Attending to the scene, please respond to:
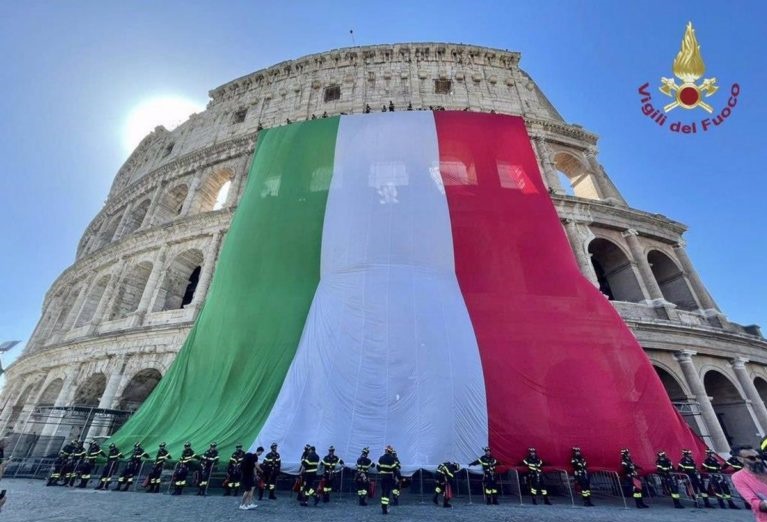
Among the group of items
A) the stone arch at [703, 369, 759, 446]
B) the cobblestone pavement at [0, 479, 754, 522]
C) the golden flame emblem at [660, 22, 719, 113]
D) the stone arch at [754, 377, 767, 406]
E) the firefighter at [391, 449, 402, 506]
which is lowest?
the cobblestone pavement at [0, 479, 754, 522]

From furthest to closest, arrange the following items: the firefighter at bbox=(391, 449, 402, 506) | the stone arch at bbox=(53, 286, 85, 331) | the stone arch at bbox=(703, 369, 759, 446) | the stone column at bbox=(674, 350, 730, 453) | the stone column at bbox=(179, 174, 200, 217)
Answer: the stone arch at bbox=(53, 286, 85, 331) → the stone column at bbox=(179, 174, 200, 217) → the stone arch at bbox=(703, 369, 759, 446) → the stone column at bbox=(674, 350, 730, 453) → the firefighter at bbox=(391, 449, 402, 506)

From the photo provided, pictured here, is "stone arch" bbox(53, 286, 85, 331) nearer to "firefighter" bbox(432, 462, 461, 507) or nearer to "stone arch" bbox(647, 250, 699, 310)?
"firefighter" bbox(432, 462, 461, 507)

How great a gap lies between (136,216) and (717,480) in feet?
93.7

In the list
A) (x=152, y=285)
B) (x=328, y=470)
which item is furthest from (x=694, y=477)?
(x=152, y=285)

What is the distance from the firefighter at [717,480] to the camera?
25.8ft

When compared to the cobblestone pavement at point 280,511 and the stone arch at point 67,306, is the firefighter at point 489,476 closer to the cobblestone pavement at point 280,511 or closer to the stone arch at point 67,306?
the cobblestone pavement at point 280,511

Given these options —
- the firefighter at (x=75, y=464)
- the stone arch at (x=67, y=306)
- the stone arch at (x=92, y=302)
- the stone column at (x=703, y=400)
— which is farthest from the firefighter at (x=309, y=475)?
the stone arch at (x=67, y=306)

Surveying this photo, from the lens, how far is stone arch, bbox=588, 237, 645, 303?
14320mm

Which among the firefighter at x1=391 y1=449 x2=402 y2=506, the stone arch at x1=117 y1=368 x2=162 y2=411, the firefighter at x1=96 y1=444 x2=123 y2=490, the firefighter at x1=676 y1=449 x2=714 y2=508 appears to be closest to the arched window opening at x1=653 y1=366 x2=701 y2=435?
the firefighter at x1=676 y1=449 x2=714 y2=508

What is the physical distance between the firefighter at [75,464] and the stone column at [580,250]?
1772cm

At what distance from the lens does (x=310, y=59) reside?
22.1 m

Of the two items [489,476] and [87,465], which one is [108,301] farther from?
[489,476]

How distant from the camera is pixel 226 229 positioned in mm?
15570

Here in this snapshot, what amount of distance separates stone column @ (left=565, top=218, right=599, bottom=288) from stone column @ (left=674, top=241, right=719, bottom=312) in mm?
5030
